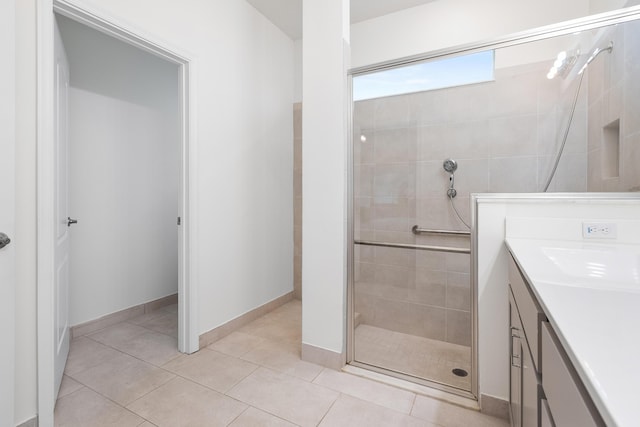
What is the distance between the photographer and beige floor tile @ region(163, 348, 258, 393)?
179 centimetres

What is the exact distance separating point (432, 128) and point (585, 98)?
88cm

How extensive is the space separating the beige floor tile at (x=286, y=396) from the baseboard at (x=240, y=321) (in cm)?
56

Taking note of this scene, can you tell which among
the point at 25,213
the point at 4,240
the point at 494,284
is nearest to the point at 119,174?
the point at 25,213

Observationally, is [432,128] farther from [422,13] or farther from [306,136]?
[422,13]

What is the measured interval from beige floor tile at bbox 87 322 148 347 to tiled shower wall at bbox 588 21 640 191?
3371mm

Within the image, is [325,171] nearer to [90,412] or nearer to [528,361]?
[528,361]

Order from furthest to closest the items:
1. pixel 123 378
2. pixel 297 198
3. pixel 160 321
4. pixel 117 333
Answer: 1. pixel 297 198
2. pixel 160 321
3. pixel 117 333
4. pixel 123 378

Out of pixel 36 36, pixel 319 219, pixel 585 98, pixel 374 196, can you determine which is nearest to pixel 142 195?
pixel 36 36

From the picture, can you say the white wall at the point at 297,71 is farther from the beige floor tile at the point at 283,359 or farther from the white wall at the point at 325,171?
the beige floor tile at the point at 283,359

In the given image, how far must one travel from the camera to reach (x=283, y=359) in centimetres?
206

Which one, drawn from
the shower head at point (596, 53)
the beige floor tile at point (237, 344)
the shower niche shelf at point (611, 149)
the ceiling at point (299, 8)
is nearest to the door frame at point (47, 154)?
the beige floor tile at point (237, 344)

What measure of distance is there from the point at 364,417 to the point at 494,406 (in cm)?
65

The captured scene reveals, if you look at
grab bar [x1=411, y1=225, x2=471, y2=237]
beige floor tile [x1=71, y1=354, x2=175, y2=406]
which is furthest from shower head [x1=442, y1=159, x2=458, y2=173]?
beige floor tile [x1=71, y1=354, x2=175, y2=406]

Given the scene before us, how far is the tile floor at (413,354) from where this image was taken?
74.4 inches
